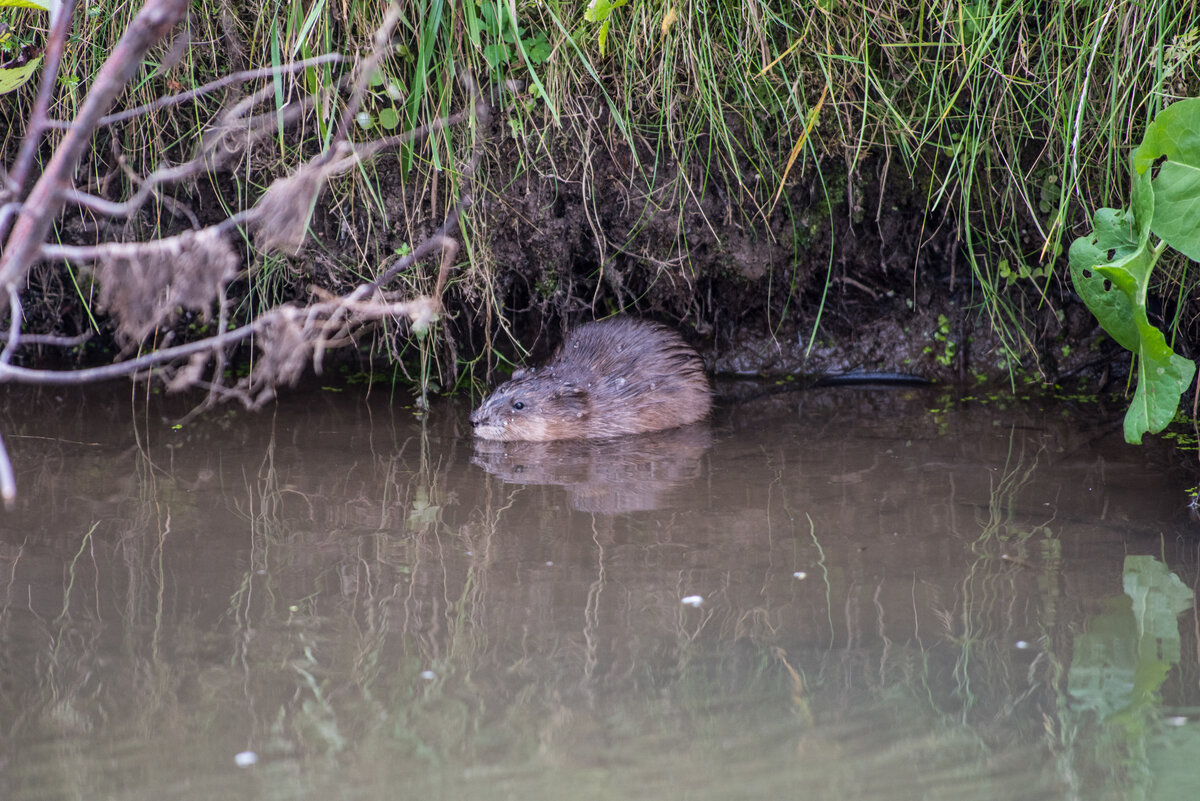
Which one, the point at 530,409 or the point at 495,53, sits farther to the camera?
the point at 530,409

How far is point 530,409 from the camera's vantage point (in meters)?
4.23

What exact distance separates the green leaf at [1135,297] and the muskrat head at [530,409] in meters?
1.95

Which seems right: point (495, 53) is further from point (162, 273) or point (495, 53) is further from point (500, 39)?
point (162, 273)

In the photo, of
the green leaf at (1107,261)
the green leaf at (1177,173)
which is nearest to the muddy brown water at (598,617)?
the green leaf at (1107,261)

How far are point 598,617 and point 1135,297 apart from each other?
162cm

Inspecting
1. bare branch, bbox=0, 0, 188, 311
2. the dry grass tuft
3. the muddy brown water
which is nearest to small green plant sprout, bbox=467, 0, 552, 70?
the muddy brown water

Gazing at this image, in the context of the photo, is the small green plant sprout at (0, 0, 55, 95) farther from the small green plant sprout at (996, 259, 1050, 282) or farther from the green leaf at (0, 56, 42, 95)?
the small green plant sprout at (996, 259, 1050, 282)

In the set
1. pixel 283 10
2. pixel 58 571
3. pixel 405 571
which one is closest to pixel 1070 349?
pixel 405 571

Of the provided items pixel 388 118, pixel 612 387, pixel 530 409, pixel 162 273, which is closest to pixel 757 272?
pixel 612 387

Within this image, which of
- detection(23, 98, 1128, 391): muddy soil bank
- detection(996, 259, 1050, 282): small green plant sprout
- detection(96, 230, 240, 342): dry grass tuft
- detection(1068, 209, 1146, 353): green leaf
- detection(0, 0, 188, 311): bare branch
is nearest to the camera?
detection(0, 0, 188, 311): bare branch

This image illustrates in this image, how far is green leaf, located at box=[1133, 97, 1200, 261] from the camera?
2.80m

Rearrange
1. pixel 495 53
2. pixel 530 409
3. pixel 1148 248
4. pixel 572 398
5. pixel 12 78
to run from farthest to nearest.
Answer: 1. pixel 572 398
2. pixel 530 409
3. pixel 495 53
4. pixel 12 78
5. pixel 1148 248

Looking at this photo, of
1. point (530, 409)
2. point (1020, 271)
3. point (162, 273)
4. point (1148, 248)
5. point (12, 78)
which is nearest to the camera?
point (162, 273)

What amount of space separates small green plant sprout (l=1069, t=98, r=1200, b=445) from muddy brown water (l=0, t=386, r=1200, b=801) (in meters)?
0.39
